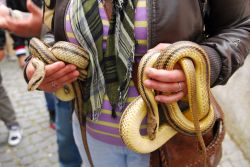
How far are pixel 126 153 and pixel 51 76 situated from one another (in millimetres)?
500

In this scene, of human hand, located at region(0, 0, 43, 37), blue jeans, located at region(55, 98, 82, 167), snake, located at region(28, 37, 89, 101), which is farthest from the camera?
blue jeans, located at region(55, 98, 82, 167)

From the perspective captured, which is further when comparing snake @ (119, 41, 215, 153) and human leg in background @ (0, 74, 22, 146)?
human leg in background @ (0, 74, 22, 146)

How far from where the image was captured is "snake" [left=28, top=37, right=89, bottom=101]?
1.48 metres

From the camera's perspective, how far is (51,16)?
169cm

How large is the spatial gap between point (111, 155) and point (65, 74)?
1.50ft

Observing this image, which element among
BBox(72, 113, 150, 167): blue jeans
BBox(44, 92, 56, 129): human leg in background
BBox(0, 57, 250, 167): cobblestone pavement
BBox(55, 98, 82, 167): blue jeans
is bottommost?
BBox(0, 57, 250, 167): cobblestone pavement

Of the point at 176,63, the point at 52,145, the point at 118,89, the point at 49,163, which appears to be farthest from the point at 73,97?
the point at 52,145

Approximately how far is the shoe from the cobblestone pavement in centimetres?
5

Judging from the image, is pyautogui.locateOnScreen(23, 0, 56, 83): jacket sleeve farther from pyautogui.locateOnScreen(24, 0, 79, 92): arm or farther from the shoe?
the shoe

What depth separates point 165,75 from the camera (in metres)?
1.16

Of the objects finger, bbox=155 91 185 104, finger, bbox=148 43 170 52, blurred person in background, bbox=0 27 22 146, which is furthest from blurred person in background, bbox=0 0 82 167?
finger, bbox=155 91 185 104

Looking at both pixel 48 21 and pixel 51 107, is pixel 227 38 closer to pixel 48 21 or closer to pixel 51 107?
pixel 48 21

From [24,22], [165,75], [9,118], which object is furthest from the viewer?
[9,118]

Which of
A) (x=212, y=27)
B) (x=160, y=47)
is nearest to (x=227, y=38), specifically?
(x=212, y=27)
